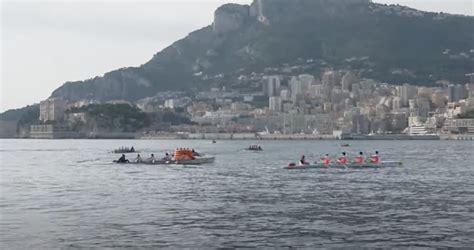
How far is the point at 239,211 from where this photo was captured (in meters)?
37.5

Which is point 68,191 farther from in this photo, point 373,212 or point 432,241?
point 432,241

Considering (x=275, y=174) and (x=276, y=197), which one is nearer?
(x=276, y=197)

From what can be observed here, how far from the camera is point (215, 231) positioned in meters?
31.4

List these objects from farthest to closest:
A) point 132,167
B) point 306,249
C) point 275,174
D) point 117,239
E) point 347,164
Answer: point 132,167
point 347,164
point 275,174
point 117,239
point 306,249

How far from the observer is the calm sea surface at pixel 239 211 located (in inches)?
1162

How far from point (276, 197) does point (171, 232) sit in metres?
13.5

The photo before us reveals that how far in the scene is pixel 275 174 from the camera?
63281 millimetres

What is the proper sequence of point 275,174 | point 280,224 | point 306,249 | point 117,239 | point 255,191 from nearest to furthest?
point 306,249 → point 117,239 → point 280,224 → point 255,191 → point 275,174

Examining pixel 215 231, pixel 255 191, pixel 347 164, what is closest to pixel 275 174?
pixel 347 164

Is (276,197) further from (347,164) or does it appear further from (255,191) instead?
(347,164)

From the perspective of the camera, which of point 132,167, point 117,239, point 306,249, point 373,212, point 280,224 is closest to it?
point 306,249

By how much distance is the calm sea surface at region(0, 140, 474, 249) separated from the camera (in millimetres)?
29516

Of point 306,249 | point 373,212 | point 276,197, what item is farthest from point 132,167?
point 306,249

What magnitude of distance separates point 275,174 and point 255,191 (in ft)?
52.4
